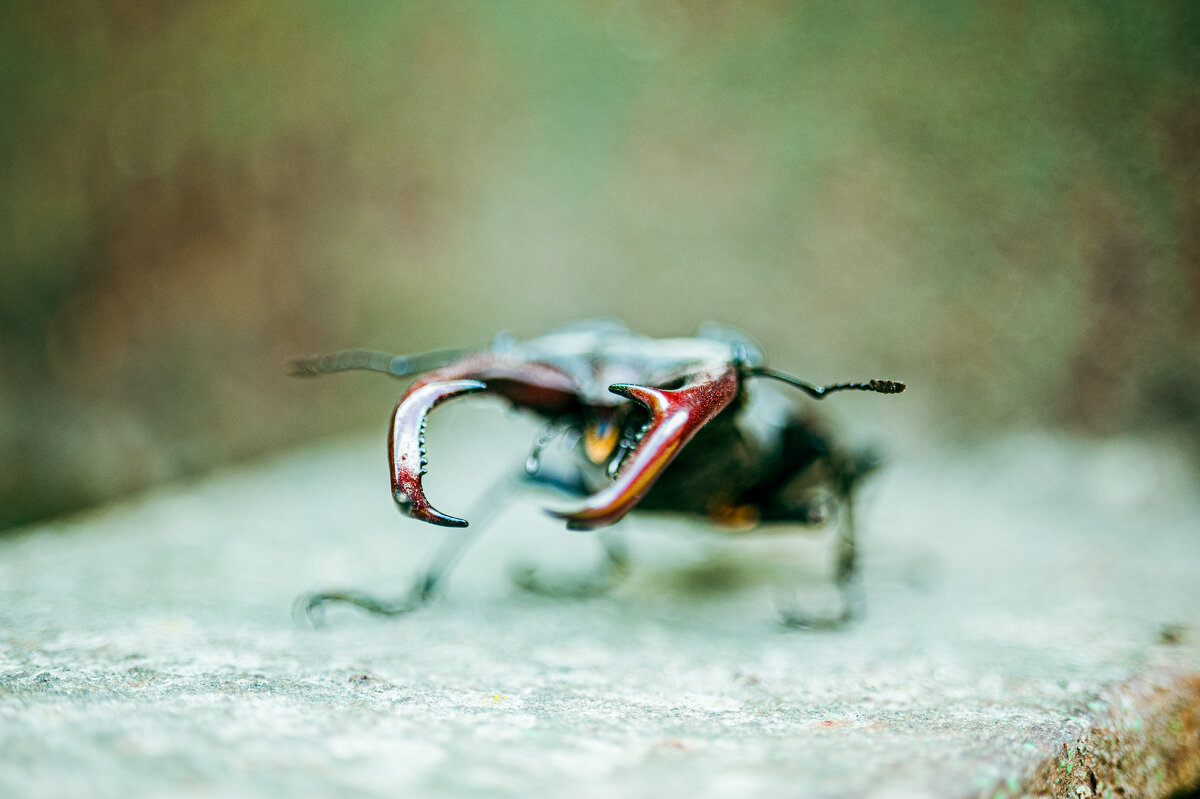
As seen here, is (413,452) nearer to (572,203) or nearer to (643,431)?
(643,431)

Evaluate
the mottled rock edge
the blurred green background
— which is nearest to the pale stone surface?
the mottled rock edge

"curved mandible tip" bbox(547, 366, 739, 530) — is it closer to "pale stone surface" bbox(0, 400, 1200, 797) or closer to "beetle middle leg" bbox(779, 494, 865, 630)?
"pale stone surface" bbox(0, 400, 1200, 797)

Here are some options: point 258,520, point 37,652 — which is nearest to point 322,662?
point 37,652

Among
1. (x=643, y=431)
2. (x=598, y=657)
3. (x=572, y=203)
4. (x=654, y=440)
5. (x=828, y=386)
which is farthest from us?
(x=572, y=203)

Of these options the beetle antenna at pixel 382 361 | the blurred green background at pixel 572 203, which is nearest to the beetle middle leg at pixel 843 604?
the beetle antenna at pixel 382 361

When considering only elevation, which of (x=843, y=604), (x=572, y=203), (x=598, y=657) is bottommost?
(x=843, y=604)

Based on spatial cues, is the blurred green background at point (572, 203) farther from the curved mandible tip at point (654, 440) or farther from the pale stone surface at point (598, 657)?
the curved mandible tip at point (654, 440)

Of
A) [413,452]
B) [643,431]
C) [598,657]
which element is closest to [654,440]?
[643,431]
